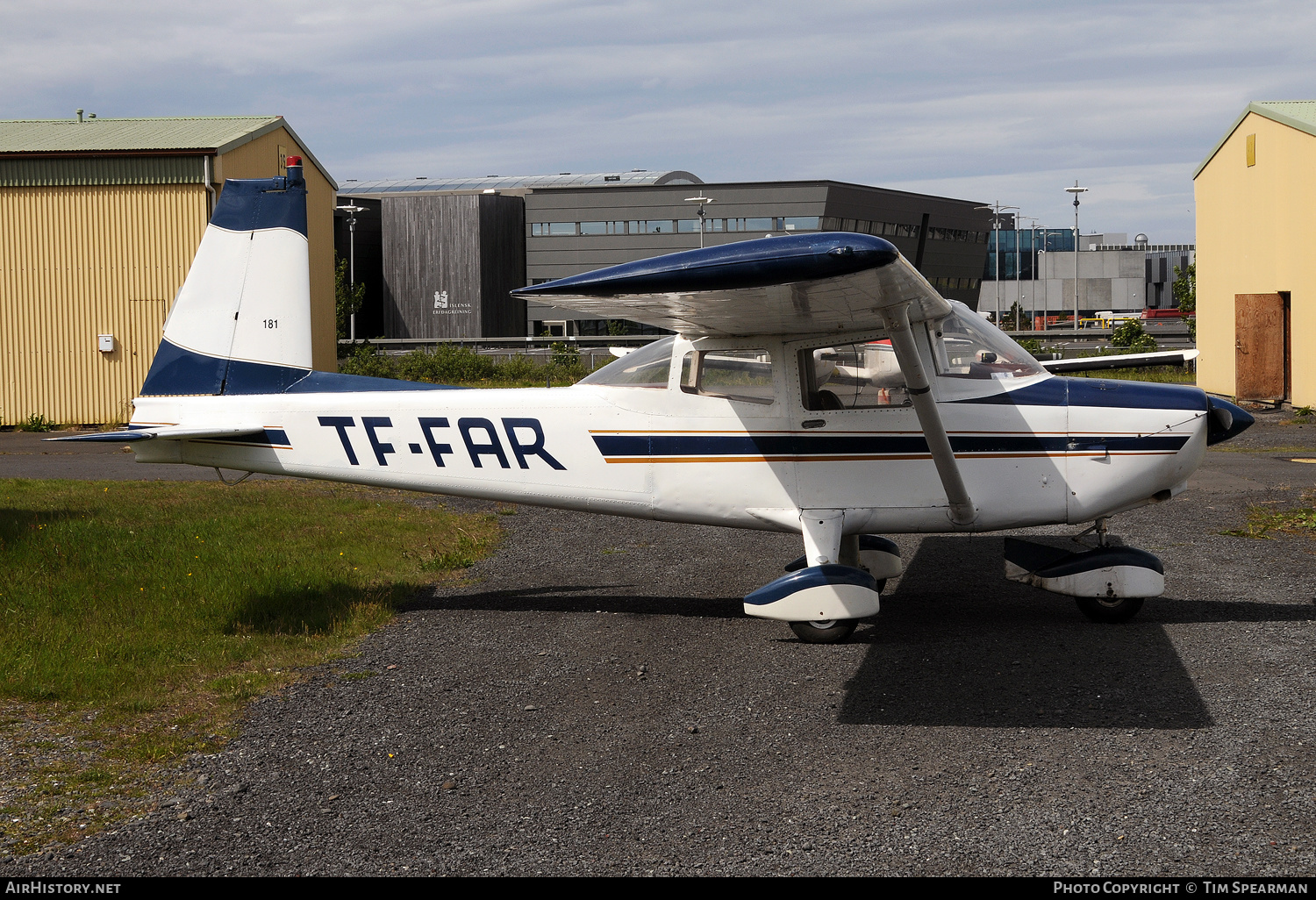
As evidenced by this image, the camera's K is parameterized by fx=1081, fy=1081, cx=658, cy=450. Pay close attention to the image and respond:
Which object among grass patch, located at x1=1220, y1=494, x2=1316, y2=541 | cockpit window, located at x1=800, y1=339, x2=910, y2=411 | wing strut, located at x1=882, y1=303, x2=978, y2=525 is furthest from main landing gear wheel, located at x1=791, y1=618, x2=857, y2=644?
grass patch, located at x1=1220, y1=494, x2=1316, y2=541

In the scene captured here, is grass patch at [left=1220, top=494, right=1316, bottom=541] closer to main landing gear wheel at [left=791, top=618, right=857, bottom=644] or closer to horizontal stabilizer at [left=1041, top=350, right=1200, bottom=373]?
horizontal stabilizer at [left=1041, top=350, right=1200, bottom=373]

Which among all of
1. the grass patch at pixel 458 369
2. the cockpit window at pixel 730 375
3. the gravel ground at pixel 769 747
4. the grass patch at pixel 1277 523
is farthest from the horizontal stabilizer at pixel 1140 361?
the grass patch at pixel 458 369

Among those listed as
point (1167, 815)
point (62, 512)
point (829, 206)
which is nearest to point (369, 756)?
point (1167, 815)

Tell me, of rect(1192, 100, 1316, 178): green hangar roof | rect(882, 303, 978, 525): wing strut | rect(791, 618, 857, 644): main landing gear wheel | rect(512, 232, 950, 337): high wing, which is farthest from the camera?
rect(1192, 100, 1316, 178): green hangar roof

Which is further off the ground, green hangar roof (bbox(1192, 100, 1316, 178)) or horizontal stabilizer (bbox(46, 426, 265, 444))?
green hangar roof (bbox(1192, 100, 1316, 178))

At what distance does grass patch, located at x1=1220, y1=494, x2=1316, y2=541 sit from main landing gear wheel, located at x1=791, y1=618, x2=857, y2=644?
5.23m

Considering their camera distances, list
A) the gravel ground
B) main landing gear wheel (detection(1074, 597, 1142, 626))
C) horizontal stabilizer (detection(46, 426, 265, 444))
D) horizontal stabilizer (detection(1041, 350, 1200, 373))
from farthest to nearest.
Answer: horizontal stabilizer (detection(1041, 350, 1200, 373)) → horizontal stabilizer (detection(46, 426, 265, 444)) → main landing gear wheel (detection(1074, 597, 1142, 626)) → the gravel ground

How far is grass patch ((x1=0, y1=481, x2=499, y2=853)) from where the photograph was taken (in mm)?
4820

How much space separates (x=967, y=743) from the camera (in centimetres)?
492

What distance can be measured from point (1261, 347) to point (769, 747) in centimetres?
2163

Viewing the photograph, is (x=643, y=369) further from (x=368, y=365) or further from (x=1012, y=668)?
(x=368, y=365)

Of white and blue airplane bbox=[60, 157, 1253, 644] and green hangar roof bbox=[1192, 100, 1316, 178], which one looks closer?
white and blue airplane bbox=[60, 157, 1253, 644]
